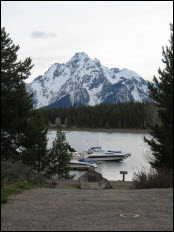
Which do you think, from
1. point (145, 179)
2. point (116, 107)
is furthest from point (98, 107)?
point (145, 179)

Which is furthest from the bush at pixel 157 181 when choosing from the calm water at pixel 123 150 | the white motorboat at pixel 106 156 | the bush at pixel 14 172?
the white motorboat at pixel 106 156

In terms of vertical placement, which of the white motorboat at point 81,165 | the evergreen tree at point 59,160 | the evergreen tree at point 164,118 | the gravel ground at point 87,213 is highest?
the evergreen tree at point 164,118

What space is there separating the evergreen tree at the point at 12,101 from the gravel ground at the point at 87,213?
1017 centimetres

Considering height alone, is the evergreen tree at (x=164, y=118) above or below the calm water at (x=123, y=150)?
above

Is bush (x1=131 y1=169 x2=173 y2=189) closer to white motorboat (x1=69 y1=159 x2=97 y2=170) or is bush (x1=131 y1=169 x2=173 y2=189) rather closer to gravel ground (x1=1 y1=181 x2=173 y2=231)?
gravel ground (x1=1 y1=181 x2=173 y2=231)


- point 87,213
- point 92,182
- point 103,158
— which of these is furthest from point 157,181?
point 103,158

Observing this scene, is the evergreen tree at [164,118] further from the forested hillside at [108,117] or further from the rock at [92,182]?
the forested hillside at [108,117]

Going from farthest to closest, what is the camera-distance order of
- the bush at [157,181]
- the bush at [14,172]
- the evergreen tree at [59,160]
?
the evergreen tree at [59,160] → the bush at [14,172] → the bush at [157,181]

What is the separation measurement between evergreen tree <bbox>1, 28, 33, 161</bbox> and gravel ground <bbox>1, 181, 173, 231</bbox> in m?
10.2

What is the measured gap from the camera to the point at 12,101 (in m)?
20.8

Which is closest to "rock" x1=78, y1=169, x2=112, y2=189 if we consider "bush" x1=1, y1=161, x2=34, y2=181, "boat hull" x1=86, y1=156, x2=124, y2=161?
"bush" x1=1, y1=161, x2=34, y2=181

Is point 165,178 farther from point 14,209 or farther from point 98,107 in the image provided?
point 98,107

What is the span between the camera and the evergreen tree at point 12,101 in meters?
20.3

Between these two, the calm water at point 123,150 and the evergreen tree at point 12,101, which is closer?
the evergreen tree at point 12,101
